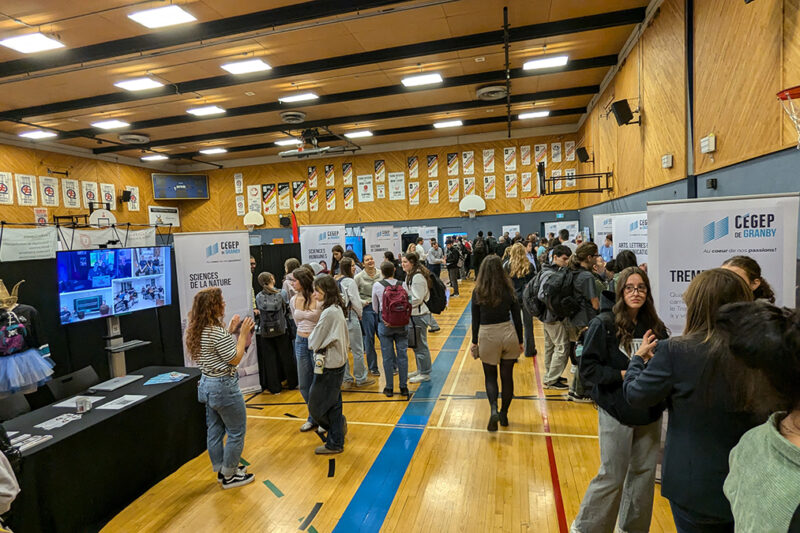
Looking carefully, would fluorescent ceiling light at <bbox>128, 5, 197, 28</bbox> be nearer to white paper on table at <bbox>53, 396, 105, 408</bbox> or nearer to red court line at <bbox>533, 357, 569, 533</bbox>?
white paper on table at <bbox>53, 396, 105, 408</bbox>

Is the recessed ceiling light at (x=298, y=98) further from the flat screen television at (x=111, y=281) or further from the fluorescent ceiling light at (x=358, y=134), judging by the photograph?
the flat screen television at (x=111, y=281)

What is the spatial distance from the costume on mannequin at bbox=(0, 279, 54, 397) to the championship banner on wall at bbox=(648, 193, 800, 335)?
517 cm

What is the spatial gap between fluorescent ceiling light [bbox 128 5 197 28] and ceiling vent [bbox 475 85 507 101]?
6898mm

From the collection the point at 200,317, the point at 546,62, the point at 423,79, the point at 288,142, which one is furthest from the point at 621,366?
the point at 288,142

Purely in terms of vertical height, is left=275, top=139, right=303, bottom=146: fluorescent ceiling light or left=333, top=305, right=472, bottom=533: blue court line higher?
left=275, top=139, right=303, bottom=146: fluorescent ceiling light

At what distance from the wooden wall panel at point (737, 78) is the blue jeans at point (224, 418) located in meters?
5.01

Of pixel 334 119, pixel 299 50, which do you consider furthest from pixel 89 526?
pixel 334 119

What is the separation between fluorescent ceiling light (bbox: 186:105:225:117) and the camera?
1170 centimetres

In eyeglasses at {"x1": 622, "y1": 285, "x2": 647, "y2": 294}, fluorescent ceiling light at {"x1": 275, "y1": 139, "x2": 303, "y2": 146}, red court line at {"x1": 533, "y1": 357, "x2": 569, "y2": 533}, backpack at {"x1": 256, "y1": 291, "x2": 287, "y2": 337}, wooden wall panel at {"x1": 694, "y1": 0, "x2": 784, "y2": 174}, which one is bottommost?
red court line at {"x1": 533, "y1": 357, "x2": 569, "y2": 533}

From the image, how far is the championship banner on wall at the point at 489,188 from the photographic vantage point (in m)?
17.1

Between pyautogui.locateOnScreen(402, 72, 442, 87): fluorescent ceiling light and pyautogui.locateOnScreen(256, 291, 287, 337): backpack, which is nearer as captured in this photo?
pyautogui.locateOnScreen(256, 291, 287, 337): backpack

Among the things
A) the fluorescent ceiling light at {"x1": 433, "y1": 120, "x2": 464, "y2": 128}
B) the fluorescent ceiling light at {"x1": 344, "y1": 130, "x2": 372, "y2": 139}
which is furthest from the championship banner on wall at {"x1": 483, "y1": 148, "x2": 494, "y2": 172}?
the fluorescent ceiling light at {"x1": 344, "y1": 130, "x2": 372, "y2": 139}

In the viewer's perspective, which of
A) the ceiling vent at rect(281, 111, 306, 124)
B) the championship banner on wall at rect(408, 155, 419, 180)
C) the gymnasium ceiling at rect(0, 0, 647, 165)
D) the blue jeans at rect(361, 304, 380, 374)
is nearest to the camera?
the blue jeans at rect(361, 304, 380, 374)

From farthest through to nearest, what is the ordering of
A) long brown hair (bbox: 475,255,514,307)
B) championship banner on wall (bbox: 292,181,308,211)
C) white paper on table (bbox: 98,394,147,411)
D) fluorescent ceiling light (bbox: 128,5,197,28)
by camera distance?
championship banner on wall (bbox: 292,181,308,211)
fluorescent ceiling light (bbox: 128,5,197,28)
long brown hair (bbox: 475,255,514,307)
white paper on table (bbox: 98,394,147,411)
